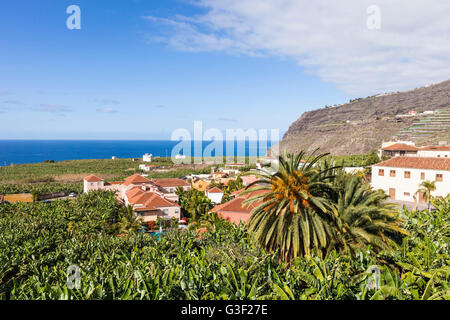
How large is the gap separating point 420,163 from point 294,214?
1282 inches

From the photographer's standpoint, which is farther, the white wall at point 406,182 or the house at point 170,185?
the house at point 170,185

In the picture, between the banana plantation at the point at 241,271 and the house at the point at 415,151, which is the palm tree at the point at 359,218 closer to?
the banana plantation at the point at 241,271

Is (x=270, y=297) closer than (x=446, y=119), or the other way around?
(x=270, y=297)

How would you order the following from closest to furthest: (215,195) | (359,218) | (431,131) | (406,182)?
(359,218) < (406,182) < (215,195) < (431,131)

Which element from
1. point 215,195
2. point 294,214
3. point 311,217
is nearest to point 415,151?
point 215,195

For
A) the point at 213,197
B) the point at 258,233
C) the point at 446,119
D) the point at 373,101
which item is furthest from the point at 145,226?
the point at 373,101

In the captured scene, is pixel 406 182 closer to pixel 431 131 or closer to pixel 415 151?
pixel 415 151

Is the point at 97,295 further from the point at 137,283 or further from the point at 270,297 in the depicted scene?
the point at 270,297

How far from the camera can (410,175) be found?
3550 centimetres

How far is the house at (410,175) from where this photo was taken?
3309cm

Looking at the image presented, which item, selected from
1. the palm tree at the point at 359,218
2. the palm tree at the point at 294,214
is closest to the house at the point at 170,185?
the palm tree at the point at 294,214
